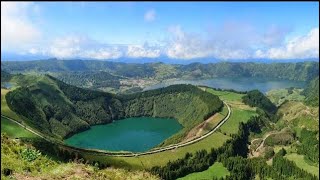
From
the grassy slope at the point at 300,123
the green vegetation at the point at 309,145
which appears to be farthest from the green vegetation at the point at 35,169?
the green vegetation at the point at 309,145

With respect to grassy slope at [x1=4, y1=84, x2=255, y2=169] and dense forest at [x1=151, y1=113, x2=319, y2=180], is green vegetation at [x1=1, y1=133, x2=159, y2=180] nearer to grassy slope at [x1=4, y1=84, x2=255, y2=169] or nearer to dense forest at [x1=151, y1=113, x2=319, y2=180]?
dense forest at [x1=151, y1=113, x2=319, y2=180]

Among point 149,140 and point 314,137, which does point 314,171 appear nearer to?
point 314,137

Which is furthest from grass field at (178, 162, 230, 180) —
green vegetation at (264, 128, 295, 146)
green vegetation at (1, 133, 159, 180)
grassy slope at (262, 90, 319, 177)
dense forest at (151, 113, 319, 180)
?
green vegetation at (1, 133, 159, 180)

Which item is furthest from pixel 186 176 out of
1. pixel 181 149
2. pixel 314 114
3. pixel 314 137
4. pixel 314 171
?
pixel 314 114

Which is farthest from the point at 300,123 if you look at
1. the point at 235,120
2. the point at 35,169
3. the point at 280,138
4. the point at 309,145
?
the point at 35,169

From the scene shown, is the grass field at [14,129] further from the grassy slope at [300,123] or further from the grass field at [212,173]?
the grassy slope at [300,123]

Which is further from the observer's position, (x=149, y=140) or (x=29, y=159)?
(x=149, y=140)

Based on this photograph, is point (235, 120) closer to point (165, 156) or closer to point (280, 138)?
point (280, 138)
